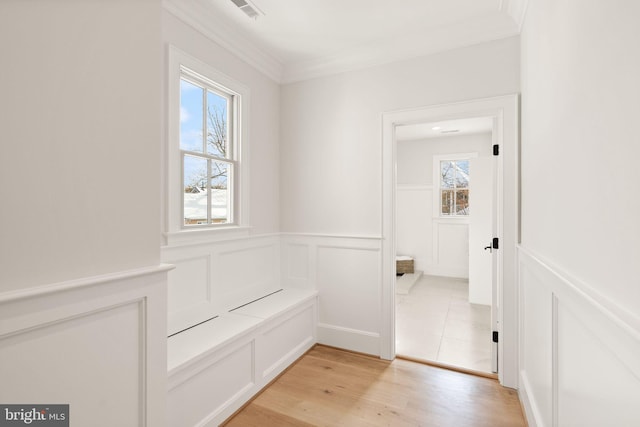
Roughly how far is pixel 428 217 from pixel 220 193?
464 cm

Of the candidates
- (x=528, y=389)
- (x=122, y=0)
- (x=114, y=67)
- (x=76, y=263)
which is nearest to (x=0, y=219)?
(x=76, y=263)

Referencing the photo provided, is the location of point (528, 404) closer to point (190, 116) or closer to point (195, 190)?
point (195, 190)

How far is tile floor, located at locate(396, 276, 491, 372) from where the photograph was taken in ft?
9.30

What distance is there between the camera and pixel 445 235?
19.8 ft

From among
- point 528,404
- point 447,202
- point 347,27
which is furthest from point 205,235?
point 447,202

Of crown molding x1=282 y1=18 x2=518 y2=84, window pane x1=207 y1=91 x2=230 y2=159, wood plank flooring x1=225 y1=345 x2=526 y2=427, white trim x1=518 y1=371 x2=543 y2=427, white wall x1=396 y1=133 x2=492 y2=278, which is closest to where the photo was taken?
white trim x1=518 y1=371 x2=543 y2=427

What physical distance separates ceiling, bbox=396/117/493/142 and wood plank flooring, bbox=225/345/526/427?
3.63m

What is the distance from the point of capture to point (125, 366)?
125 centimetres

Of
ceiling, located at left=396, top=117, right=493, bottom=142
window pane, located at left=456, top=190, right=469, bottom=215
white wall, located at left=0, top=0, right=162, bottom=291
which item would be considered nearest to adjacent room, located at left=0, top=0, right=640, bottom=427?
white wall, located at left=0, top=0, right=162, bottom=291

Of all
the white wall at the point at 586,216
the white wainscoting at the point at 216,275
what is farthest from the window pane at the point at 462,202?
the white wall at the point at 586,216

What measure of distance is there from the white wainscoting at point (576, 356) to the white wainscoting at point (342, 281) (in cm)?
128

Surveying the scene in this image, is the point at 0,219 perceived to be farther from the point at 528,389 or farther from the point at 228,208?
the point at 528,389

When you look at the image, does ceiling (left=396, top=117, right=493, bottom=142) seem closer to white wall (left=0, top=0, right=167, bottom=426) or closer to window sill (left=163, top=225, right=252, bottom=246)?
window sill (left=163, top=225, right=252, bottom=246)

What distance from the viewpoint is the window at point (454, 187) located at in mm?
5996
